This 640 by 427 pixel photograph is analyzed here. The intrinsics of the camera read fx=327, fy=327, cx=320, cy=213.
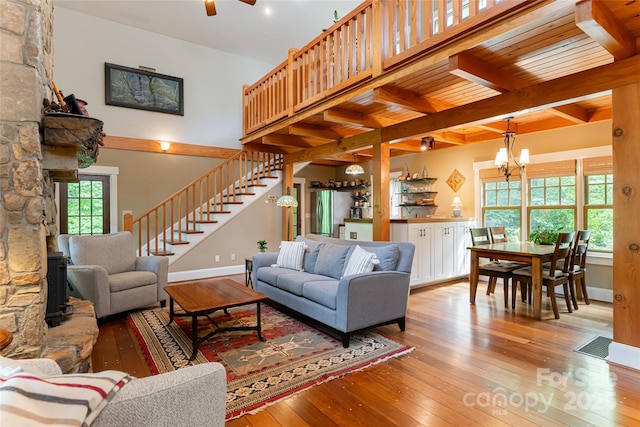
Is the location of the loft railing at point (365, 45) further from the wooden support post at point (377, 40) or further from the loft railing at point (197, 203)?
the loft railing at point (197, 203)

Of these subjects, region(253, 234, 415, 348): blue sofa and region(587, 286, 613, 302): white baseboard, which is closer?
region(253, 234, 415, 348): blue sofa

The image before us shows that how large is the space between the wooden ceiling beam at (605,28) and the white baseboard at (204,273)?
234 inches

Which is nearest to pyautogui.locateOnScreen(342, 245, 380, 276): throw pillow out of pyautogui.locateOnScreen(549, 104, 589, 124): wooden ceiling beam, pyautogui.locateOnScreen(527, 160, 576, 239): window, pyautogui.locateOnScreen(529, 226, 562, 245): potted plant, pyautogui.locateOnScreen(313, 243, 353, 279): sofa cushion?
pyautogui.locateOnScreen(313, 243, 353, 279): sofa cushion

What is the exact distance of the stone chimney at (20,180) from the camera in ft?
6.14

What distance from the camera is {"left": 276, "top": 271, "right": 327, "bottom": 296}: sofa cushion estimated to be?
3518 mm

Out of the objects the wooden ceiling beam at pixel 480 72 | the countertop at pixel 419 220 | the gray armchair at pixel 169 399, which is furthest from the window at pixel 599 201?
the gray armchair at pixel 169 399

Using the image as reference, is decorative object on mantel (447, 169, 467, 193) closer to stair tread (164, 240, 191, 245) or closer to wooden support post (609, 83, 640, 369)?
wooden support post (609, 83, 640, 369)

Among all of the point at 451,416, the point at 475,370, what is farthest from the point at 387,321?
the point at 451,416

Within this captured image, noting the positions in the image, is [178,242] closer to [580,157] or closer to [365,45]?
[365,45]

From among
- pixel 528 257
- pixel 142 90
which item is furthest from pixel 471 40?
pixel 142 90

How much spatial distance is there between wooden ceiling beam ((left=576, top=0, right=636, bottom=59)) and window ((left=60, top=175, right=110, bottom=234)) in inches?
264

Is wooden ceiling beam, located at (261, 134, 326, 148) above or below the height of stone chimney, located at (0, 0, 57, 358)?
above

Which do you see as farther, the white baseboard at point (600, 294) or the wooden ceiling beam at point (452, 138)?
the wooden ceiling beam at point (452, 138)

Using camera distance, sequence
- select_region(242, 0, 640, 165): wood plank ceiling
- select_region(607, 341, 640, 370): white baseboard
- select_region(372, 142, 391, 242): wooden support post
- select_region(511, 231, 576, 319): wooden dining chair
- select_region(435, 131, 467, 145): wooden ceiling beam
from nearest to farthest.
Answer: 1. select_region(242, 0, 640, 165): wood plank ceiling
2. select_region(607, 341, 640, 370): white baseboard
3. select_region(511, 231, 576, 319): wooden dining chair
4. select_region(372, 142, 391, 242): wooden support post
5. select_region(435, 131, 467, 145): wooden ceiling beam
